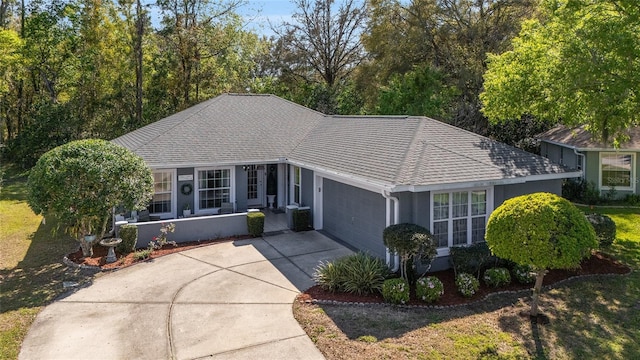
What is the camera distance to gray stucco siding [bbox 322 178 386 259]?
12586mm

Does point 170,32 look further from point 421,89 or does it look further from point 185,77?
point 421,89

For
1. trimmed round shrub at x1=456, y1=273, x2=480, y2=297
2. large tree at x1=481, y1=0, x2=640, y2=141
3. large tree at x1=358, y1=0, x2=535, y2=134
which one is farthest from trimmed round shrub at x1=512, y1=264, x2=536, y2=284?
large tree at x1=358, y1=0, x2=535, y2=134

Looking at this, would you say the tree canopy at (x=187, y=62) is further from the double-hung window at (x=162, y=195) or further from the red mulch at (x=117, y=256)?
the red mulch at (x=117, y=256)

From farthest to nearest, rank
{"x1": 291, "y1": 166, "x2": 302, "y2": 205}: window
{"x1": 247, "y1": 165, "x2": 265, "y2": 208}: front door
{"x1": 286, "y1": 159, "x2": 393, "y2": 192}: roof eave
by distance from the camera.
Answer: {"x1": 247, "y1": 165, "x2": 265, "y2": 208}: front door
{"x1": 291, "y1": 166, "x2": 302, "y2": 205}: window
{"x1": 286, "y1": 159, "x2": 393, "y2": 192}: roof eave

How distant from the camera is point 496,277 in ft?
35.6

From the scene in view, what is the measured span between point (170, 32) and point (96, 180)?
23917 mm

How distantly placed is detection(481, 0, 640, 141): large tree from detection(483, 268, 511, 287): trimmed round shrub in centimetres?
658

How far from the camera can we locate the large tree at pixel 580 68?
41.2 ft

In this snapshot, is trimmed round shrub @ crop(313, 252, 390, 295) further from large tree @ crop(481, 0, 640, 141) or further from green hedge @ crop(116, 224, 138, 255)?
large tree @ crop(481, 0, 640, 141)

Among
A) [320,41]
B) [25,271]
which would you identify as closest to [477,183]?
[25,271]

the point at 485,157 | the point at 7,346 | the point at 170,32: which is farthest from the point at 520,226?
the point at 170,32

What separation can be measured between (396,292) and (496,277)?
293 cm

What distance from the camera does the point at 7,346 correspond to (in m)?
7.90

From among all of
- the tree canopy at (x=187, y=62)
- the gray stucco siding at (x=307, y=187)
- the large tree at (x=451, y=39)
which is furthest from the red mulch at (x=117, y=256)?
the large tree at (x=451, y=39)
